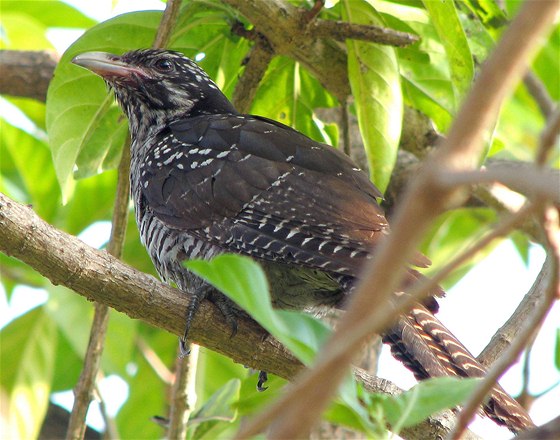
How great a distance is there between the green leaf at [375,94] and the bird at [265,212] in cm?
15

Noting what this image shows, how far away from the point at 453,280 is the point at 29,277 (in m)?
2.59

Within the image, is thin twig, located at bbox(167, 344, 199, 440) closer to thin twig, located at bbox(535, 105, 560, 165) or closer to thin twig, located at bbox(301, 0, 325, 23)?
thin twig, located at bbox(301, 0, 325, 23)

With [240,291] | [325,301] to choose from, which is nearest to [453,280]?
[325,301]

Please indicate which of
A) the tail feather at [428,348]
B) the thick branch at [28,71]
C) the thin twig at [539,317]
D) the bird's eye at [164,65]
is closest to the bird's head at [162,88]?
the bird's eye at [164,65]

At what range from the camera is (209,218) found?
3703mm

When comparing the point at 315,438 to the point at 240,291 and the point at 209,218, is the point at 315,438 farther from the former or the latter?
the point at 240,291

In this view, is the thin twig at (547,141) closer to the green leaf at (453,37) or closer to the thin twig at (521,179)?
the thin twig at (521,179)

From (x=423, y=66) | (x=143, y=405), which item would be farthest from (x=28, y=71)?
(x=423, y=66)

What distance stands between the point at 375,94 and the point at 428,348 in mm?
1248

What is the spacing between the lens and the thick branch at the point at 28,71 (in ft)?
18.1

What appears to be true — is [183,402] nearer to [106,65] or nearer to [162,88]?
[106,65]

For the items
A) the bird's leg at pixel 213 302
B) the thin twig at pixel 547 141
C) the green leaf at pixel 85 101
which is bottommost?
the thin twig at pixel 547 141

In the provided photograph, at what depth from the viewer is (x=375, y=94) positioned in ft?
12.5

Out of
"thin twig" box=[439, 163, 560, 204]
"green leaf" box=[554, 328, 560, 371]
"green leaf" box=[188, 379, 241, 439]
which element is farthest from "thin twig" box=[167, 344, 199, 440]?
"thin twig" box=[439, 163, 560, 204]
